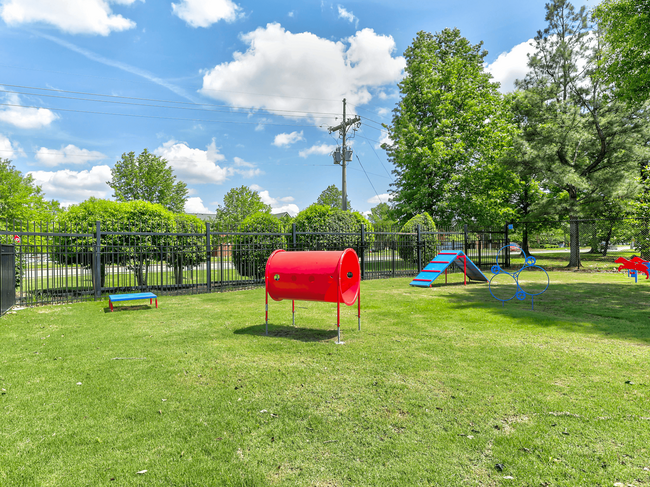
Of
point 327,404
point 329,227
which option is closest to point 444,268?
point 329,227

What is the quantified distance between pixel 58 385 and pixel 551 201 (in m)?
25.8

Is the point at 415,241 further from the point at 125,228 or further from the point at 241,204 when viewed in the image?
the point at 241,204

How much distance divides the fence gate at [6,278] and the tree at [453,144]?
21.1 m

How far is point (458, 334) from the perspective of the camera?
652 cm

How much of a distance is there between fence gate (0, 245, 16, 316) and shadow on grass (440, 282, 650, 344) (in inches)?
452

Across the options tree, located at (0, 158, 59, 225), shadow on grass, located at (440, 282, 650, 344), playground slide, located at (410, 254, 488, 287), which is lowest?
shadow on grass, located at (440, 282, 650, 344)

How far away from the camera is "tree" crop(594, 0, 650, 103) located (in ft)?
39.5

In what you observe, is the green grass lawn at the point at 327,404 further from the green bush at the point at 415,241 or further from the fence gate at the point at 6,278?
the green bush at the point at 415,241

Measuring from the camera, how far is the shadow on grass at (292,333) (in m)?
6.43

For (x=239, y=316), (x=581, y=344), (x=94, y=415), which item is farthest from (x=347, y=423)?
(x=239, y=316)

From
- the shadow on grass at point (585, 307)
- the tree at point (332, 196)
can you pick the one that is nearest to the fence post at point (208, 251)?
the shadow on grass at point (585, 307)

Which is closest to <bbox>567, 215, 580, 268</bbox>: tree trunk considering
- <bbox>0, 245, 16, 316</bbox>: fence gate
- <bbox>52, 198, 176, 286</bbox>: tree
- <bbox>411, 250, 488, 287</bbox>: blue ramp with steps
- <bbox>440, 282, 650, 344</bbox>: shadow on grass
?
<bbox>440, 282, 650, 344</bbox>: shadow on grass

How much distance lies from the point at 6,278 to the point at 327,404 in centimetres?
942

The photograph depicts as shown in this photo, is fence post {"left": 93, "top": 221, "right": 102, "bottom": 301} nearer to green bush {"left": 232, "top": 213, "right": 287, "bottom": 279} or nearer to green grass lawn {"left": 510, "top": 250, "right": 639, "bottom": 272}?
green bush {"left": 232, "top": 213, "right": 287, "bottom": 279}
